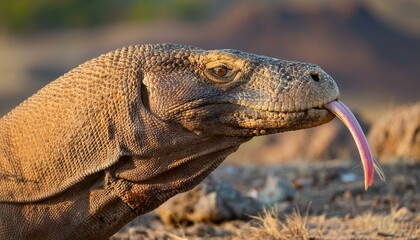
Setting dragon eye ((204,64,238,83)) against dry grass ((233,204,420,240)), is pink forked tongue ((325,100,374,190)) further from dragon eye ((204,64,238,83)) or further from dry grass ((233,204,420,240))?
dry grass ((233,204,420,240))

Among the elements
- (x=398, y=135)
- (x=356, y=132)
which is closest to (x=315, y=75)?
(x=356, y=132)

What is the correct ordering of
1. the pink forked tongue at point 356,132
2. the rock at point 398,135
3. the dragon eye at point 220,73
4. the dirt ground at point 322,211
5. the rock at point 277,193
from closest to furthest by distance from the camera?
the pink forked tongue at point 356,132 → the dragon eye at point 220,73 → the dirt ground at point 322,211 → the rock at point 277,193 → the rock at point 398,135

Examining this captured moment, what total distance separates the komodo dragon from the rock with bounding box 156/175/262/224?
269 centimetres

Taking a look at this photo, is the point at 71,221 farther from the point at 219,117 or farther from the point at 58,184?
the point at 219,117

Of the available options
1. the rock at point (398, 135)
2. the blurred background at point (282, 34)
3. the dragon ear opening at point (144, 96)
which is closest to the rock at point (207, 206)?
the dragon ear opening at point (144, 96)

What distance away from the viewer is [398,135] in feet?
45.9

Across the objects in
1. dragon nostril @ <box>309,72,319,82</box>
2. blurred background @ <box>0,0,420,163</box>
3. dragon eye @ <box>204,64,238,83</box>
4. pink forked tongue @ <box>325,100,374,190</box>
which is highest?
dragon nostril @ <box>309,72,319,82</box>

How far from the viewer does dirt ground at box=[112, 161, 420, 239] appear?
8391 mm

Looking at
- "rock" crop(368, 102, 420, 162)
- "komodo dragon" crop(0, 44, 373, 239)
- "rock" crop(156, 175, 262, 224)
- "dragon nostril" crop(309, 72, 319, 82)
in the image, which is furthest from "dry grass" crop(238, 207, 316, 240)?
"rock" crop(368, 102, 420, 162)

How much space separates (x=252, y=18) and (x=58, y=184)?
118 feet

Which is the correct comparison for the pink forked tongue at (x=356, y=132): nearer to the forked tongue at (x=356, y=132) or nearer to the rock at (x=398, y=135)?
the forked tongue at (x=356, y=132)

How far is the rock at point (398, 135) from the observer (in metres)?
13.5

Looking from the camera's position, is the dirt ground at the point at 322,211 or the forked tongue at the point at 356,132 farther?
the dirt ground at the point at 322,211

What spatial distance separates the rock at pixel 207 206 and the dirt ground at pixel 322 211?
7 centimetres
